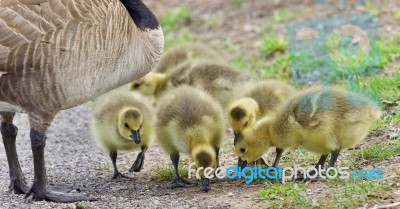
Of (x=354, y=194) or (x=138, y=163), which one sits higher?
(x=354, y=194)

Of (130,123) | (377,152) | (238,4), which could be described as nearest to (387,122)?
(377,152)

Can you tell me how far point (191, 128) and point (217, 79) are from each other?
1712 millimetres

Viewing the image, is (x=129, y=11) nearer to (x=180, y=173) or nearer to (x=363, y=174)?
(x=180, y=173)

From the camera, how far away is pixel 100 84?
6.62 meters

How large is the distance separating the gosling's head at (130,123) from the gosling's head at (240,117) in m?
0.84

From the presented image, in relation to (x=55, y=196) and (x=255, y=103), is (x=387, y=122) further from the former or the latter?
(x=55, y=196)

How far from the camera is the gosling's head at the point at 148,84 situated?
888 cm

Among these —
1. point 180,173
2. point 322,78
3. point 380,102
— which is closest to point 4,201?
point 180,173

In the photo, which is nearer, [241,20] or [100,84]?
[100,84]

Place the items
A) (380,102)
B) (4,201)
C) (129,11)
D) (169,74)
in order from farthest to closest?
(169,74), (380,102), (129,11), (4,201)

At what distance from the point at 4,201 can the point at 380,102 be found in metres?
3.88

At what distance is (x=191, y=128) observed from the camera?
22.1ft

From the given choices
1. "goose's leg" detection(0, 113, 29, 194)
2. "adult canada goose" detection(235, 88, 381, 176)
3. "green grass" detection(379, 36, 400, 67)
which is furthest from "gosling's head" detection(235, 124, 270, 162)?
"green grass" detection(379, 36, 400, 67)

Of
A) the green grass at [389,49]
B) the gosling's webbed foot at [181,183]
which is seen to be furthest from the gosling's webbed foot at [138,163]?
the green grass at [389,49]
